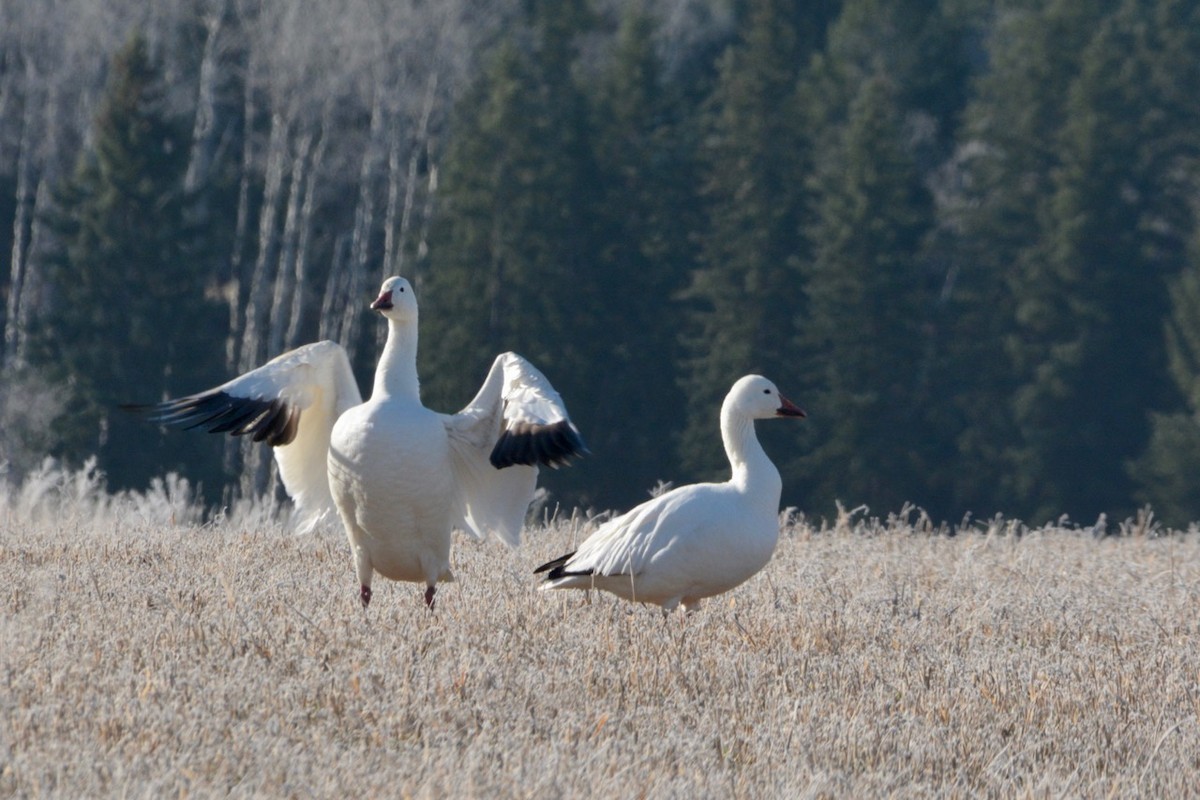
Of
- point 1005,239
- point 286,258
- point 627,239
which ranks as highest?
point 1005,239

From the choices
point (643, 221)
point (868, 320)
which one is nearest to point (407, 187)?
point (643, 221)

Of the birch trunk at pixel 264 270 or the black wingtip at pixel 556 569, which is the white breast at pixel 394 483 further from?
the birch trunk at pixel 264 270

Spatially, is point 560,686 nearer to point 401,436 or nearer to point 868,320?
point 401,436

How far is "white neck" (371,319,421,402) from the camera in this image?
7844 mm

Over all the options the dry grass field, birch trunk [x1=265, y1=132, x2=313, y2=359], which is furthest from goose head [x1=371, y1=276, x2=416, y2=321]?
birch trunk [x1=265, y1=132, x2=313, y2=359]

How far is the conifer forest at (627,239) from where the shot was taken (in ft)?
117

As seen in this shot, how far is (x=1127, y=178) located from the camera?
39719 mm

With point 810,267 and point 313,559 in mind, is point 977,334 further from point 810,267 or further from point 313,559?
point 313,559

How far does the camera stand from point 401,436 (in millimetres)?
7609

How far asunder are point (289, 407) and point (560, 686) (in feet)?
8.32

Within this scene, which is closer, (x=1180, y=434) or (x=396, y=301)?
(x=396, y=301)

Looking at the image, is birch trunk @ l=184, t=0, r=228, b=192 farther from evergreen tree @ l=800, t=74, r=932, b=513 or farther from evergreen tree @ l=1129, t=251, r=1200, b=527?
evergreen tree @ l=1129, t=251, r=1200, b=527

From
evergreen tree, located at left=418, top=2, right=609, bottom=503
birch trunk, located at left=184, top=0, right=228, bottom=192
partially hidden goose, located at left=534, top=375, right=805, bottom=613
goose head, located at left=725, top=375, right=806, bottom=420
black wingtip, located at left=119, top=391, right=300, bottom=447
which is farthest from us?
evergreen tree, located at left=418, top=2, right=609, bottom=503

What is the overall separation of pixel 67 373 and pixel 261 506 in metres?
21.9
